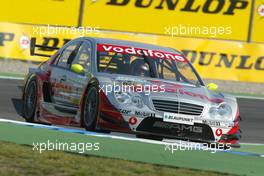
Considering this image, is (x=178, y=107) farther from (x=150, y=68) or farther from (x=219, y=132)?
(x=150, y=68)

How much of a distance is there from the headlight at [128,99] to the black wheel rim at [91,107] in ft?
0.97

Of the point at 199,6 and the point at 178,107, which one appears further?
the point at 199,6

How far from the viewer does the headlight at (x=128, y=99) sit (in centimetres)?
1013

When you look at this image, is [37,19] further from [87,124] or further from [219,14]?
[87,124]

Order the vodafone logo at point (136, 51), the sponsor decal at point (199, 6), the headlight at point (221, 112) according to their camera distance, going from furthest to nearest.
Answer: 1. the sponsor decal at point (199, 6)
2. the vodafone logo at point (136, 51)
3. the headlight at point (221, 112)

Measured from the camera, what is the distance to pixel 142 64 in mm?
11414

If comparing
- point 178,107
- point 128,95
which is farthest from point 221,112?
point 128,95

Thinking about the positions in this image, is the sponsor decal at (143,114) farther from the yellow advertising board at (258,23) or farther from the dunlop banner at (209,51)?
the yellow advertising board at (258,23)

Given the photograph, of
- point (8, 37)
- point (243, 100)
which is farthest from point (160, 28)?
point (243, 100)
